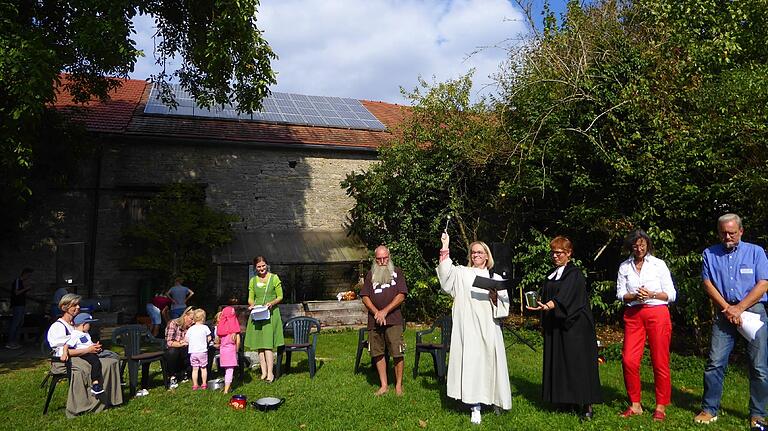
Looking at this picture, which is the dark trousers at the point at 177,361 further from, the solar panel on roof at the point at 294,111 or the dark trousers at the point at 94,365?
the solar panel on roof at the point at 294,111

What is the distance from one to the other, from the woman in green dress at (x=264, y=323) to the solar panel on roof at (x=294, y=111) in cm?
957

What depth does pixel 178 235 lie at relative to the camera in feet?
45.6

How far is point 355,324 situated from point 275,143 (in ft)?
20.4

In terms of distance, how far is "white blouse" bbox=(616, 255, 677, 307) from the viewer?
513 centimetres

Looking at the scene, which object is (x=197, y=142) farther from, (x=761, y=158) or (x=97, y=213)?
(x=761, y=158)

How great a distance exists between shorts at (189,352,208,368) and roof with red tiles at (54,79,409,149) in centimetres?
950

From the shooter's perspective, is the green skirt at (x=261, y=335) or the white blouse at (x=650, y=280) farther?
the green skirt at (x=261, y=335)

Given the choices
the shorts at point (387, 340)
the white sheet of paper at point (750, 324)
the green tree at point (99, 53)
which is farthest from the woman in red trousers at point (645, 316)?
the green tree at point (99, 53)

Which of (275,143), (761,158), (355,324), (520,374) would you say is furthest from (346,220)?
(761,158)

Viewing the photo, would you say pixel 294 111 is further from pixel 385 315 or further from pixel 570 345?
pixel 570 345

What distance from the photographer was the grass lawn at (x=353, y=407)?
5.25 meters

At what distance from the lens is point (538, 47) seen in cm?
1090

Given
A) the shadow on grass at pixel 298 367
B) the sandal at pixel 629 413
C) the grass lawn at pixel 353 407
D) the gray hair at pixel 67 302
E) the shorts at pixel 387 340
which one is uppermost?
the gray hair at pixel 67 302

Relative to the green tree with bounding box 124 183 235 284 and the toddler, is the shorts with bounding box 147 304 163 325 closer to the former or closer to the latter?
the green tree with bounding box 124 183 235 284
